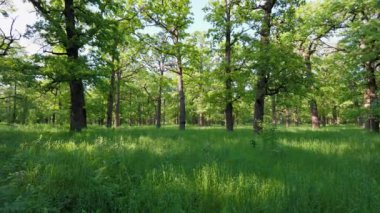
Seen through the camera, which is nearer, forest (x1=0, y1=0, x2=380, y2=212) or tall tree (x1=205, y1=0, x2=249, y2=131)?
forest (x1=0, y1=0, x2=380, y2=212)

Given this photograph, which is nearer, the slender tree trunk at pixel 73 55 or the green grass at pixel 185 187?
the green grass at pixel 185 187

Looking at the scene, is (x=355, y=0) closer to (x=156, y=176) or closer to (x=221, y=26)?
(x=221, y=26)

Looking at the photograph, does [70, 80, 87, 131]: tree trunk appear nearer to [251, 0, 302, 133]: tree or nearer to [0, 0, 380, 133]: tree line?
[0, 0, 380, 133]: tree line

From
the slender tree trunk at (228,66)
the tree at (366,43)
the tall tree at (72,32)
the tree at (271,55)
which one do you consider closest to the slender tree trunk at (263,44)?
the tree at (271,55)

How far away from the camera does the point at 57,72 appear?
1267 centimetres

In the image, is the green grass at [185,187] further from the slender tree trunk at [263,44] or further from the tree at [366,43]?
the tree at [366,43]

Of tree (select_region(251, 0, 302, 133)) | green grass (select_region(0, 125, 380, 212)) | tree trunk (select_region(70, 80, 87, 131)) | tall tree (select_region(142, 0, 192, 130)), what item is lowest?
green grass (select_region(0, 125, 380, 212))

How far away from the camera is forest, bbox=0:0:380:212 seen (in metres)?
3.94

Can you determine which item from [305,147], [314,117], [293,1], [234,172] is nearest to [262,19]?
[293,1]

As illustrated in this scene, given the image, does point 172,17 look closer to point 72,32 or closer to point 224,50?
point 224,50

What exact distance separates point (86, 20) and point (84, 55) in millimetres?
1885

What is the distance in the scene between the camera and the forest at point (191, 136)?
394 cm

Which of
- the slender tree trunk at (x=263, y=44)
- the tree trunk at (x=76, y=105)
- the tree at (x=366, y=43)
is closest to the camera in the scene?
the tree trunk at (x=76, y=105)

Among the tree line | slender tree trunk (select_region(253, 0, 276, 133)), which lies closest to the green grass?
the tree line
